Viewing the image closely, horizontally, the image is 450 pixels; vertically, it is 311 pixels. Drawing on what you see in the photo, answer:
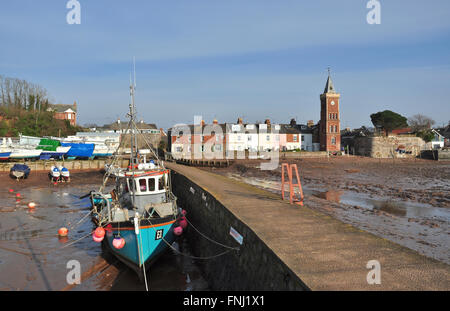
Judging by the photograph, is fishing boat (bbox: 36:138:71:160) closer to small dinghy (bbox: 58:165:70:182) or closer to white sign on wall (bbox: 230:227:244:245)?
small dinghy (bbox: 58:165:70:182)

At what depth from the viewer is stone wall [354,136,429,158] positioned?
6844 cm

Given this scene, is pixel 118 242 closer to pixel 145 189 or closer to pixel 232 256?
pixel 145 189

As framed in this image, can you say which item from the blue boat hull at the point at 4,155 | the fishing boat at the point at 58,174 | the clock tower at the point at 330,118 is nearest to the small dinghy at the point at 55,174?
the fishing boat at the point at 58,174

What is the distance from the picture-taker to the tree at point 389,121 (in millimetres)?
79438

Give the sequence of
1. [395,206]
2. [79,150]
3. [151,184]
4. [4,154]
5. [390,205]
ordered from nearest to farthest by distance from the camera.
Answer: [151,184] < [395,206] < [390,205] < [4,154] < [79,150]

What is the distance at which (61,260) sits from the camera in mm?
14445

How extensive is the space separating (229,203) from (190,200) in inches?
307

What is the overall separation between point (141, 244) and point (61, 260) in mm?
4930

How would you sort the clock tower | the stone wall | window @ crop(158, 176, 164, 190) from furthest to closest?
the stone wall
the clock tower
window @ crop(158, 176, 164, 190)

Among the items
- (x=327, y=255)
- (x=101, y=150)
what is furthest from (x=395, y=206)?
(x=101, y=150)

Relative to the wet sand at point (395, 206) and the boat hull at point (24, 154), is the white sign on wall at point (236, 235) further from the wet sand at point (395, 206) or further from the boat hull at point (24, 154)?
the boat hull at point (24, 154)

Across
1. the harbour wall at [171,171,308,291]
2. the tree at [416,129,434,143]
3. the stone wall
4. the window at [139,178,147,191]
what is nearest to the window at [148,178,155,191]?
the window at [139,178,147,191]

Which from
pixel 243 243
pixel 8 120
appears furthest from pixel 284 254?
pixel 8 120

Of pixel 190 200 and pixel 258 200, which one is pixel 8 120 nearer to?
pixel 190 200
